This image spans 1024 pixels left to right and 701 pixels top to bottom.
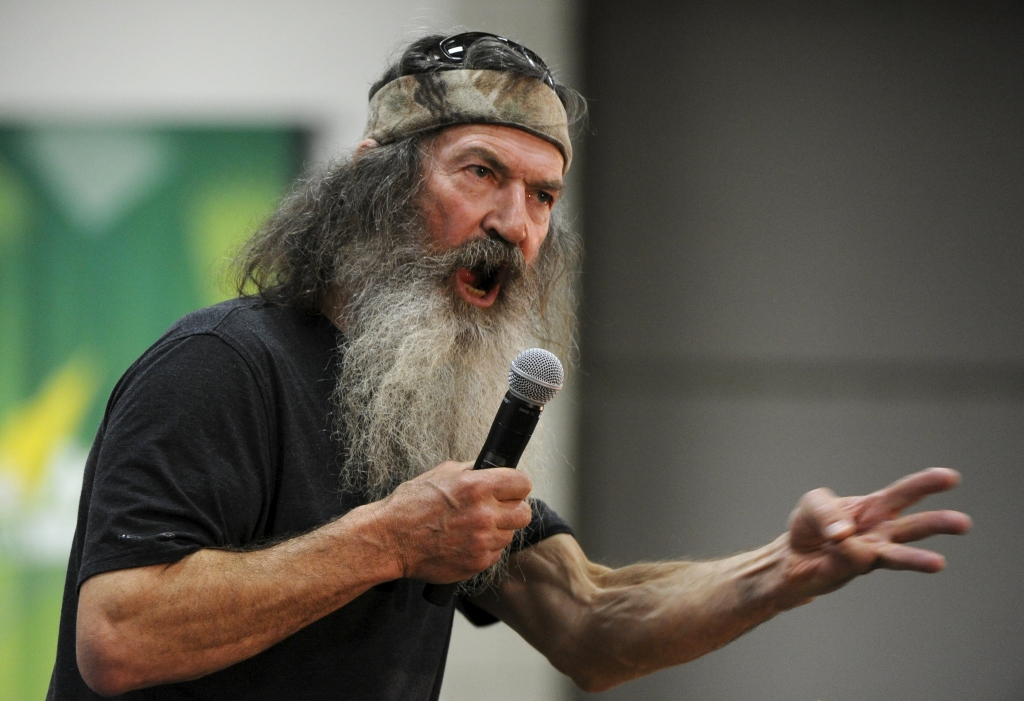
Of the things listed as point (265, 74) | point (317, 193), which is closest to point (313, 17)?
point (265, 74)

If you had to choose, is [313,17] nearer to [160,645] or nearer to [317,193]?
[317,193]

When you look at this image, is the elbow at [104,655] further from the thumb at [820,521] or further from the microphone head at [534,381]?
the thumb at [820,521]

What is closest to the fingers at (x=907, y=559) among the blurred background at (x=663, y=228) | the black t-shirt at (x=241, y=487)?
the black t-shirt at (x=241, y=487)

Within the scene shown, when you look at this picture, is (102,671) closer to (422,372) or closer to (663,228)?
(422,372)

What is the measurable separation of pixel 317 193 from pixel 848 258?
209 cm

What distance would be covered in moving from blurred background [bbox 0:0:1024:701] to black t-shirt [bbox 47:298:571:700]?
1.72m

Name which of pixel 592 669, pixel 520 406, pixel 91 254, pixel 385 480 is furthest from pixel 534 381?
pixel 91 254

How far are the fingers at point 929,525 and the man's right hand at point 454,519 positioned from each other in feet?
1.76

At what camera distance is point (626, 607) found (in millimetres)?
1811

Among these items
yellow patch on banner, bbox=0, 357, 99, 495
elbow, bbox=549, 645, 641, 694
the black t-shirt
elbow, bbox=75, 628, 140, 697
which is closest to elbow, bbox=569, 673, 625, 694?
elbow, bbox=549, 645, 641, 694

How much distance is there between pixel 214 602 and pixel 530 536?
2.50ft

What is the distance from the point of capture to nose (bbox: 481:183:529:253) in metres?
1.74

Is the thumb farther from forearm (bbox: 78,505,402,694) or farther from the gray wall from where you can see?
the gray wall

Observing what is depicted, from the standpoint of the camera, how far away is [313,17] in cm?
336
